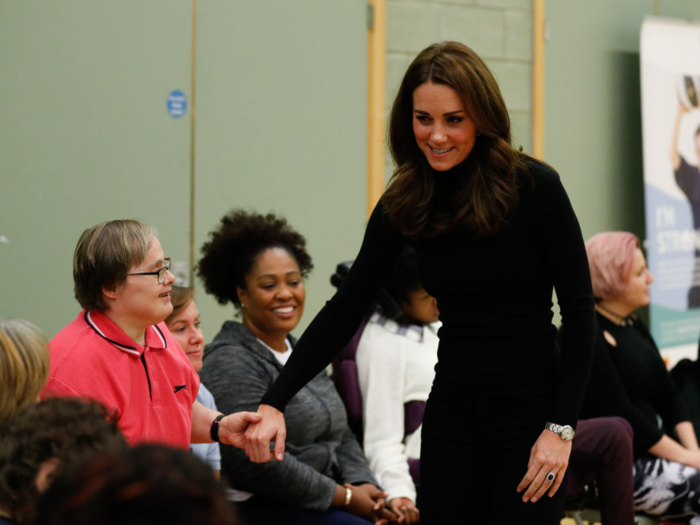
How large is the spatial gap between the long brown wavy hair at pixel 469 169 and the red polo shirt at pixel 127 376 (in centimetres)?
68

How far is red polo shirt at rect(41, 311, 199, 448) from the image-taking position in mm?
1900

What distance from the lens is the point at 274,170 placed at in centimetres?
427

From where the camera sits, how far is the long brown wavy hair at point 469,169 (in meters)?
1.76

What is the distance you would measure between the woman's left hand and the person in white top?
1.16 metres

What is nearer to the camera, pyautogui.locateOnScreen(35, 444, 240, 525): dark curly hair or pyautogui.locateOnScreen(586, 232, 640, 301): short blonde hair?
pyautogui.locateOnScreen(35, 444, 240, 525): dark curly hair

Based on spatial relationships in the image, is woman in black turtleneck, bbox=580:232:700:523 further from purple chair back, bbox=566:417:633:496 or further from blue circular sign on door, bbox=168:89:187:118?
blue circular sign on door, bbox=168:89:187:118

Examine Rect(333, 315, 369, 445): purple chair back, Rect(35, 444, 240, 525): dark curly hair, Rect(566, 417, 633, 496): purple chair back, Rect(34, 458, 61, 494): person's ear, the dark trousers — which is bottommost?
the dark trousers

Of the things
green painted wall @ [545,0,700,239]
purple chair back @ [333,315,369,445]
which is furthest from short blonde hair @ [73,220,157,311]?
green painted wall @ [545,0,700,239]

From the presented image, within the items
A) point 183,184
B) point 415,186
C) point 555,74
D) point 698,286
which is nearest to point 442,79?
point 415,186

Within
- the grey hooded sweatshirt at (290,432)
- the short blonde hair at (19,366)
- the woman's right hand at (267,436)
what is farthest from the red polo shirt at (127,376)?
the grey hooded sweatshirt at (290,432)

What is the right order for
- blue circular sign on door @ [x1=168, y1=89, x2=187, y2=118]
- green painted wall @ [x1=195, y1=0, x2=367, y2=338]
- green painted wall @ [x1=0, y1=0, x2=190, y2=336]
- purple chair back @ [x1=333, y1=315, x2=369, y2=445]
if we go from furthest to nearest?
green painted wall @ [x1=195, y1=0, x2=367, y2=338] → blue circular sign on door @ [x1=168, y1=89, x2=187, y2=118] → green painted wall @ [x1=0, y1=0, x2=190, y2=336] → purple chair back @ [x1=333, y1=315, x2=369, y2=445]

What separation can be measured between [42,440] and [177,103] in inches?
119

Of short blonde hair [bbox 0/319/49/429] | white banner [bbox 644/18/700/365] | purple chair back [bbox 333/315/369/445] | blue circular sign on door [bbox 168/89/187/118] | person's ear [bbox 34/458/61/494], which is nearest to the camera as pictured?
person's ear [bbox 34/458/61/494]

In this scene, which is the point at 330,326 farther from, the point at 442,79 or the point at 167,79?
the point at 167,79
